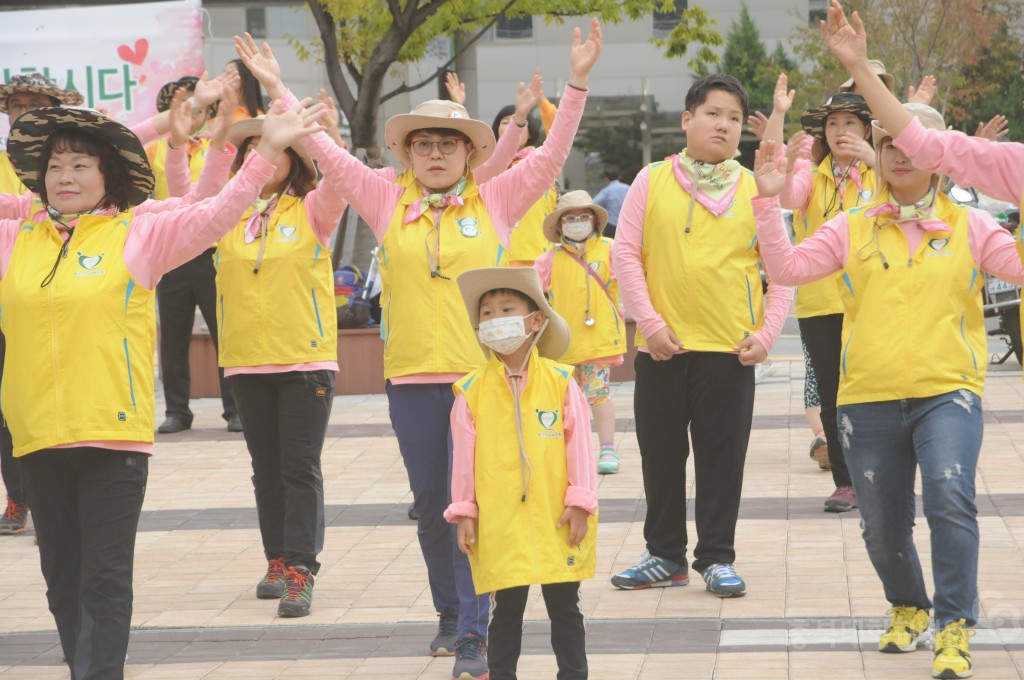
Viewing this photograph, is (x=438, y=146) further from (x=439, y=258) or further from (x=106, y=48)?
(x=106, y=48)

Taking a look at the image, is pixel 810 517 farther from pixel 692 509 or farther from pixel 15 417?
pixel 15 417

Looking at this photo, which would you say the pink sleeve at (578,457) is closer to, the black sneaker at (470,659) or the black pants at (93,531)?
the black sneaker at (470,659)

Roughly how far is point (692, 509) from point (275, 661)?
3353 millimetres

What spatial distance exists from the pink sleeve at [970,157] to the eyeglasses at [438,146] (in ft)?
5.86

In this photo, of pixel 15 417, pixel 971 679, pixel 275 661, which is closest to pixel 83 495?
pixel 15 417

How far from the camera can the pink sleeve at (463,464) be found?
5102mm

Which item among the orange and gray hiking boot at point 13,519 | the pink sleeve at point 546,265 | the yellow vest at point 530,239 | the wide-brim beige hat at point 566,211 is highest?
the wide-brim beige hat at point 566,211

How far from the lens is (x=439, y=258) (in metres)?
5.91

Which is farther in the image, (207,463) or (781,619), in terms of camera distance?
(207,463)

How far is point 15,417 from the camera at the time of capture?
5.17 m

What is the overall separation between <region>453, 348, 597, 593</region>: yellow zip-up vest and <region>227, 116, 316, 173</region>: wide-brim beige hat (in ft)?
6.83

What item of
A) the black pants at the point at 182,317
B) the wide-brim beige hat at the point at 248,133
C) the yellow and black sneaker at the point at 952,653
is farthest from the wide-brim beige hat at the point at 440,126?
the black pants at the point at 182,317

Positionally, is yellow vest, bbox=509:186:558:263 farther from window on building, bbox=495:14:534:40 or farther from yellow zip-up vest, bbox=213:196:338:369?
window on building, bbox=495:14:534:40

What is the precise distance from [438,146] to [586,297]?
14.2 ft
